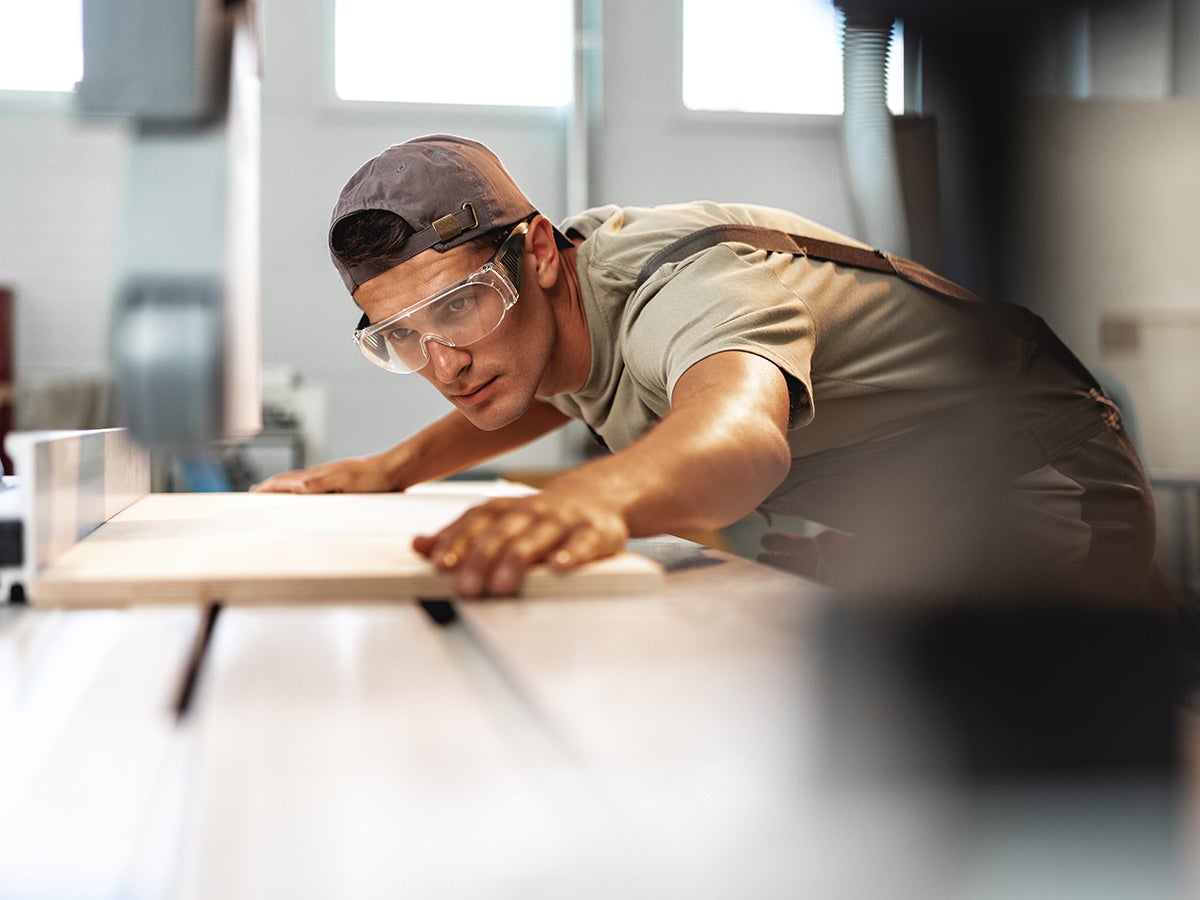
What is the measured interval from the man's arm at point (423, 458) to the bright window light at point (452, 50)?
11.6 feet

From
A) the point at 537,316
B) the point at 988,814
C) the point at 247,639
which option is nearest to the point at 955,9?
the point at 988,814

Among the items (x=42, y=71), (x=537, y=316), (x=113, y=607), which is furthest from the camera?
(x=42, y=71)

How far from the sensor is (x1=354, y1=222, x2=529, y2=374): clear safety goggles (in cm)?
122

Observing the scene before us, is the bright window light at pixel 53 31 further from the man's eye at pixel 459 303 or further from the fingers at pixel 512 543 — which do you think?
the man's eye at pixel 459 303

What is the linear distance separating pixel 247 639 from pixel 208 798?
24 cm

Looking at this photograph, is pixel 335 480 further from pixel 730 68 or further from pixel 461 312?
pixel 730 68

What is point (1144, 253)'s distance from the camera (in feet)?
0.40

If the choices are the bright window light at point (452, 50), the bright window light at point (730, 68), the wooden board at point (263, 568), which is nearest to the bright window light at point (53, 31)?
the wooden board at point (263, 568)

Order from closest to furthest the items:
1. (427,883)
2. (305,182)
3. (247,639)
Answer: (427,883) → (247,639) → (305,182)

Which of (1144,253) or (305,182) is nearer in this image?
(1144,253)

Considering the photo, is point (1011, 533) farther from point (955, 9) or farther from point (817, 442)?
point (817, 442)

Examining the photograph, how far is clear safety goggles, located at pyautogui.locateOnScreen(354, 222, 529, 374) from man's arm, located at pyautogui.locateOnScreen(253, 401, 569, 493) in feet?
1.05

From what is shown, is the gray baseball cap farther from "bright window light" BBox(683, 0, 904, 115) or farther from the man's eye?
"bright window light" BBox(683, 0, 904, 115)

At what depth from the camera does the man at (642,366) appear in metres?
0.76
